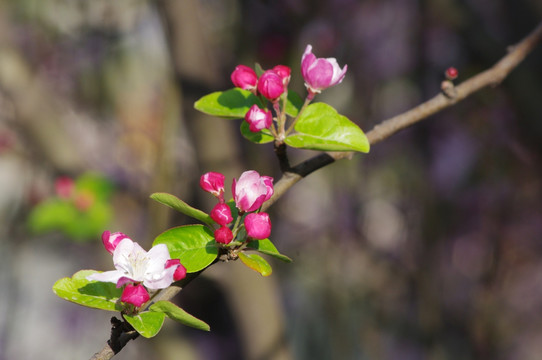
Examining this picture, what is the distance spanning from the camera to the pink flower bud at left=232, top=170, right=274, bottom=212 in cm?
53

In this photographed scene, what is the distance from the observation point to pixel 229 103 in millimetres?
640

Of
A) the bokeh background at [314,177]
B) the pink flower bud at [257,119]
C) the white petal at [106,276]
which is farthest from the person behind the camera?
the bokeh background at [314,177]

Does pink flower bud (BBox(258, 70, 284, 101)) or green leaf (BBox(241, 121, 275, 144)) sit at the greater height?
pink flower bud (BBox(258, 70, 284, 101))

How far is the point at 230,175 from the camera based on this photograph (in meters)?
1.43

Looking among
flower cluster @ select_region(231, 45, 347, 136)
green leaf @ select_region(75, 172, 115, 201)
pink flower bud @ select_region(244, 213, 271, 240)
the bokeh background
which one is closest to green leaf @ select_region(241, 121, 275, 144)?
flower cluster @ select_region(231, 45, 347, 136)

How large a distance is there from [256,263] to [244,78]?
0.20 metres

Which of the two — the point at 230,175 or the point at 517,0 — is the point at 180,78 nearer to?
the point at 230,175

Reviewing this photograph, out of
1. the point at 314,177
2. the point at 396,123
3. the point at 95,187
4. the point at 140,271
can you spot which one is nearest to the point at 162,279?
the point at 140,271

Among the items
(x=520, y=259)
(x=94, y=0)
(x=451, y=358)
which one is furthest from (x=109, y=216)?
(x=520, y=259)

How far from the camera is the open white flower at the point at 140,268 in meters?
0.48

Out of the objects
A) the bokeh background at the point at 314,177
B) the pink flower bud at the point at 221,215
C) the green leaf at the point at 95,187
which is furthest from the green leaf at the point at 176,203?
the green leaf at the point at 95,187

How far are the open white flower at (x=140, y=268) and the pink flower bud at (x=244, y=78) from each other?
0.66 ft

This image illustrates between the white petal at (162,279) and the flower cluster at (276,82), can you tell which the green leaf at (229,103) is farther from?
the white petal at (162,279)

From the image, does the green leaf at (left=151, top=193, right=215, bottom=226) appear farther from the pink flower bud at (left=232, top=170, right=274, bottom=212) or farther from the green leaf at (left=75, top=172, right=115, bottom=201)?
the green leaf at (left=75, top=172, right=115, bottom=201)
